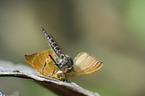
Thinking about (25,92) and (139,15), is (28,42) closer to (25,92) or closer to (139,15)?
(25,92)

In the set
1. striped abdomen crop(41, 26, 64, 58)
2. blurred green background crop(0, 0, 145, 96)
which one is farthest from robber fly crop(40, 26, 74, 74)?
blurred green background crop(0, 0, 145, 96)

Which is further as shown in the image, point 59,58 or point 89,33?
point 89,33

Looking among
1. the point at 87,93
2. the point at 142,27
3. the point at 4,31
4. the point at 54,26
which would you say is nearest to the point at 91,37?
the point at 54,26

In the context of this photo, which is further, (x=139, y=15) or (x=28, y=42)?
(x=28, y=42)

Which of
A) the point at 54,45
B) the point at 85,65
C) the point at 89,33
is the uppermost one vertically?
the point at 89,33

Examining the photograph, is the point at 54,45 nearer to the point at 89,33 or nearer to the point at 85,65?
the point at 85,65

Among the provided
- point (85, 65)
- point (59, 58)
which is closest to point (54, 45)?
point (59, 58)
